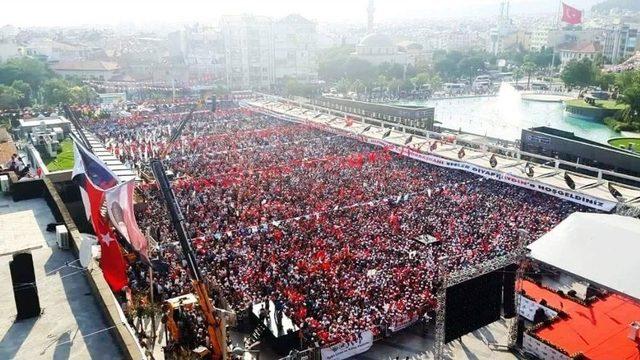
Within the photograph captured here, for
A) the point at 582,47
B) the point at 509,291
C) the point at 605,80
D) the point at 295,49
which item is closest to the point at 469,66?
the point at 605,80

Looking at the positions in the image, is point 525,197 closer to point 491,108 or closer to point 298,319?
point 298,319

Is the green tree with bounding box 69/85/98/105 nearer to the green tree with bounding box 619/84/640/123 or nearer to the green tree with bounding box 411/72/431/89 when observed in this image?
the green tree with bounding box 411/72/431/89

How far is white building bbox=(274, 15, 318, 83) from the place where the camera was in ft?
253

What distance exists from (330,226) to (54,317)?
10577 mm

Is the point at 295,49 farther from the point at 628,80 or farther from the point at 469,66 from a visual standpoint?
the point at 628,80

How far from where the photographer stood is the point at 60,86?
177 feet

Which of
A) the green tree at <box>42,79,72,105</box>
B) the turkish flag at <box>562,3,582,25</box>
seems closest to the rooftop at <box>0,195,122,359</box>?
the green tree at <box>42,79,72,105</box>

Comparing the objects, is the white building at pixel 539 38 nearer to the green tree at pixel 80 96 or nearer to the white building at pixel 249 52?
the white building at pixel 249 52

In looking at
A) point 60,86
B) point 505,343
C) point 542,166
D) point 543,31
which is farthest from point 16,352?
point 543,31

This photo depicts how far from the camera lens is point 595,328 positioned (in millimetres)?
13312

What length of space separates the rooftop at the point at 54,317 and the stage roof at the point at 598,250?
10.2 m

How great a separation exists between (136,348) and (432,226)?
43.2ft

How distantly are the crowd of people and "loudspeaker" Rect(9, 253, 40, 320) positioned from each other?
391 cm

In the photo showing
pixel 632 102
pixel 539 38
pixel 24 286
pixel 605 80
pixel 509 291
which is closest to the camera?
pixel 24 286
